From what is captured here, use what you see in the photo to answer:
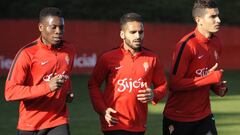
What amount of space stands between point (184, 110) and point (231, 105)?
10700mm

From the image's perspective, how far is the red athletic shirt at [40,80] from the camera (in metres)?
7.65

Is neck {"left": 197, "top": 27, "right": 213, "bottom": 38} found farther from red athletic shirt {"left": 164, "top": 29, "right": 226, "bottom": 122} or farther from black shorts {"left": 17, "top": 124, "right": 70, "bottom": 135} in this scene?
black shorts {"left": 17, "top": 124, "right": 70, "bottom": 135}

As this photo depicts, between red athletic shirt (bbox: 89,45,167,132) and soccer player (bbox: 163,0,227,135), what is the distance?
361mm

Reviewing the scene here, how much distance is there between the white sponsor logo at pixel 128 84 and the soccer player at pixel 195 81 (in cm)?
59

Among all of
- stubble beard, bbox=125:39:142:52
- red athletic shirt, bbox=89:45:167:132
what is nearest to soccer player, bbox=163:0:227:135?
red athletic shirt, bbox=89:45:167:132

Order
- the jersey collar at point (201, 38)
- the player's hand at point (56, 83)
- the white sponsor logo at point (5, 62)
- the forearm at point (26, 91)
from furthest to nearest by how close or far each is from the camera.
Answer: the white sponsor logo at point (5, 62), the jersey collar at point (201, 38), the forearm at point (26, 91), the player's hand at point (56, 83)

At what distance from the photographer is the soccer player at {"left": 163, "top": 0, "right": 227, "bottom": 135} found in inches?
322

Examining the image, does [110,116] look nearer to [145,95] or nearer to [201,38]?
[145,95]

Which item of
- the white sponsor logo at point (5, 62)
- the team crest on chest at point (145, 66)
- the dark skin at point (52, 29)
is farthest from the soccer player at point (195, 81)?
the white sponsor logo at point (5, 62)

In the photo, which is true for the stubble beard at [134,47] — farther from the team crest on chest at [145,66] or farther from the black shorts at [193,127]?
the black shorts at [193,127]

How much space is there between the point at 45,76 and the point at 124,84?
35.2 inches

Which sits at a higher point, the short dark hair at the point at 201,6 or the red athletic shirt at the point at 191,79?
the short dark hair at the point at 201,6

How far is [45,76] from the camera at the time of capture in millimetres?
7730

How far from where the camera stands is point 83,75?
28.7 m
